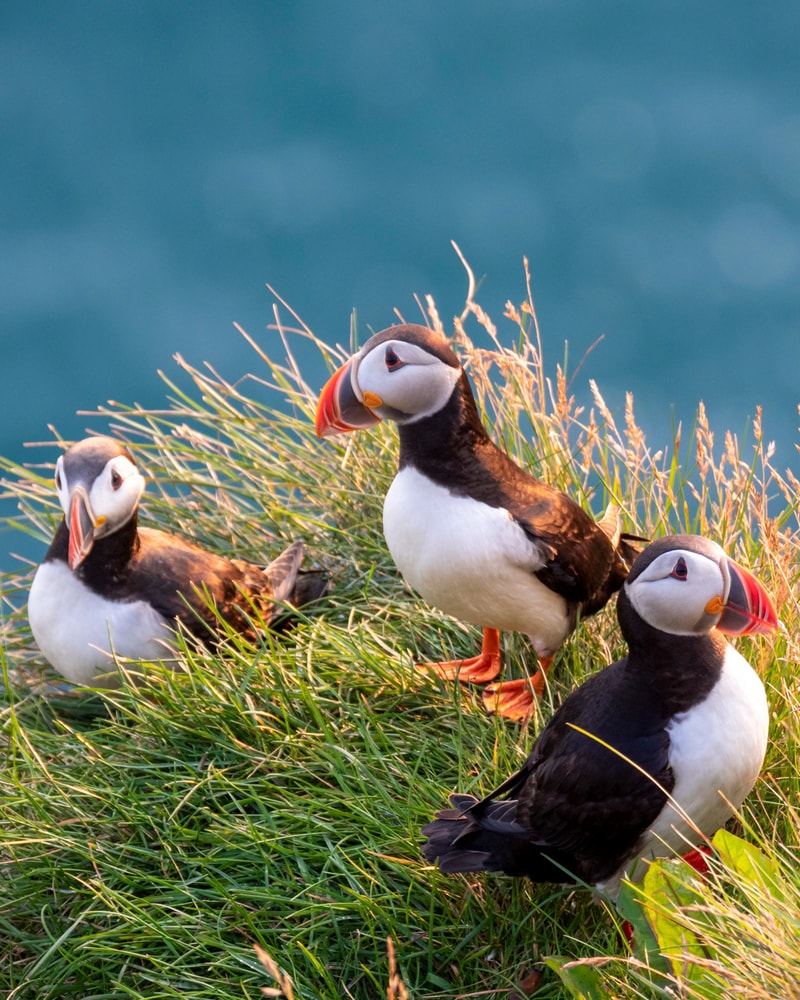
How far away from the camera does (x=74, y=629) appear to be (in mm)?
4270

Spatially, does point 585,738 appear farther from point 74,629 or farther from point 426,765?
point 74,629

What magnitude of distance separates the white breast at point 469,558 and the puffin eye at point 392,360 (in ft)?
1.11

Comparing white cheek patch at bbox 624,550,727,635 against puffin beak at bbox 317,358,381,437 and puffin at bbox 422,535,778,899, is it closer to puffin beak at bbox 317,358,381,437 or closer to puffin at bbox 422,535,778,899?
puffin at bbox 422,535,778,899

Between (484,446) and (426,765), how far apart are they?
988 millimetres

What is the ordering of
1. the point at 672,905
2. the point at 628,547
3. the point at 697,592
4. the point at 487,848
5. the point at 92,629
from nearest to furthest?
1. the point at 672,905
2. the point at 697,592
3. the point at 487,848
4. the point at 92,629
5. the point at 628,547

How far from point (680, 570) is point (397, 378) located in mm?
1180

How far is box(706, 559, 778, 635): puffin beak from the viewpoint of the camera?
298 centimetres

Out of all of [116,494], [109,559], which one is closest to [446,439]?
[116,494]

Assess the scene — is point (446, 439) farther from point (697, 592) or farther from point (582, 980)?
point (582, 980)

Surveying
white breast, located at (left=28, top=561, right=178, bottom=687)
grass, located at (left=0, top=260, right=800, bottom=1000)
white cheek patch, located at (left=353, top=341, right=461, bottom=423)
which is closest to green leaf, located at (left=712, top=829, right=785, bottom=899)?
grass, located at (left=0, top=260, right=800, bottom=1000)

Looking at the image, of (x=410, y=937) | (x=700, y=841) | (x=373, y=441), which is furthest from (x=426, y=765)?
(x=373, y=441)

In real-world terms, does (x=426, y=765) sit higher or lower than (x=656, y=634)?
lower

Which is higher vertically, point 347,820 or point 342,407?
point 342,407

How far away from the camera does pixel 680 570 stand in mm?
2994
